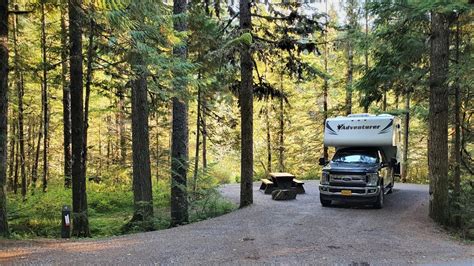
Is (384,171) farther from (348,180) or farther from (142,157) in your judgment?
(142,157)

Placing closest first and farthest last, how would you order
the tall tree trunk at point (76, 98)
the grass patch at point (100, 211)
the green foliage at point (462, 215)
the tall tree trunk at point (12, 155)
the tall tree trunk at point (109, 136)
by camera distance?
1. the tall tree trunk at point (76, 98)
2. the green foliage at point (462, 215)
3. the grass patch at point (100, 211)
4. the tall tree trunk at point (12, 155)
5. the tall tree trunk at point (109, 136)

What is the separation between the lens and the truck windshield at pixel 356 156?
14816 millimetres

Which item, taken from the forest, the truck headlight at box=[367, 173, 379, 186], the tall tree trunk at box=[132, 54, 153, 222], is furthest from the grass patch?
the truck headlight at box=[367, 173, 379, 186]

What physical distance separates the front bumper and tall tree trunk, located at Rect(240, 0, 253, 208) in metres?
2.68

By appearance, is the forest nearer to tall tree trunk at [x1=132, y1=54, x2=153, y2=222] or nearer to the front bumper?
tall tree trunk at [x1=132, y1=54, x2=153, y2=222]

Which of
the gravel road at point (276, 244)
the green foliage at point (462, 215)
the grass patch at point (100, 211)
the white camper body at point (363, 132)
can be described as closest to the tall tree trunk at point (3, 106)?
the grass patch at point (100, 211)

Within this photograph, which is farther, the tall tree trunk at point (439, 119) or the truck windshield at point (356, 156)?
the truck windshield at point (356, 156)

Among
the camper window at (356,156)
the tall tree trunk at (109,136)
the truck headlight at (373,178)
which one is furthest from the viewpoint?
the tall tree trunk at (109,136)

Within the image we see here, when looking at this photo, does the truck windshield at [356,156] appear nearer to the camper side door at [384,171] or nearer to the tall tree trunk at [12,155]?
the camper side door at [384,171]

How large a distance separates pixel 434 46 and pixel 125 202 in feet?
44.9

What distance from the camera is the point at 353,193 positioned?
14.0m

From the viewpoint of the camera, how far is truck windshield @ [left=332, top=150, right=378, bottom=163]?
1482 centimetres

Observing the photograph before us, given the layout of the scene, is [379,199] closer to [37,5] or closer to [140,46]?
[140,46]

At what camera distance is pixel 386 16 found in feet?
40.5
